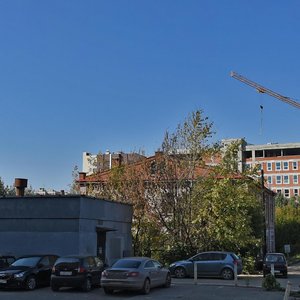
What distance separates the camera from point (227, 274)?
29.4 m

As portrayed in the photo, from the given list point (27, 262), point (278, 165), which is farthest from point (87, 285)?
point (278, 165)

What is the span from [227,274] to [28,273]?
41.3ft

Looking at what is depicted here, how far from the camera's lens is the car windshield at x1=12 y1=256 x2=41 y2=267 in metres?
21.8

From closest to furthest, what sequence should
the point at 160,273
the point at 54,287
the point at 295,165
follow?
1. the point at 54,287
2. the point at 160,273
3. the point at 295,165

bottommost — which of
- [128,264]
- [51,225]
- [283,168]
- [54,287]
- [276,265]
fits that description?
[54,287]

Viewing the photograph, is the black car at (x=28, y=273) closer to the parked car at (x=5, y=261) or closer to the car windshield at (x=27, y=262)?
the car windshield at (x=27, y=262)

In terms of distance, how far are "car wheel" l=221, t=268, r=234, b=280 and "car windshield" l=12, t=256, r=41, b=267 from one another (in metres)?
11.7

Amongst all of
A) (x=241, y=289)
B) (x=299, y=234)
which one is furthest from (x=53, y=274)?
(x=299, y=234)

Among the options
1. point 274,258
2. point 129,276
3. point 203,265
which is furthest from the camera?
point 274,258

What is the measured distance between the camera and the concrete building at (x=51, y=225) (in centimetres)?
2808

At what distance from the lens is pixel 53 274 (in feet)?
68.4

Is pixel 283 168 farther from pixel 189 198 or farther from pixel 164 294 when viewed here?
pixel 164 294

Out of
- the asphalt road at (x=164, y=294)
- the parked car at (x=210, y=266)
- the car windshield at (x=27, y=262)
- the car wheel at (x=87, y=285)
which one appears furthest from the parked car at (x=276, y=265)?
the car windshield at (x=27, y=262)

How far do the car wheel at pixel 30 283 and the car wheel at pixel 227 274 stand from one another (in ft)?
39.5
